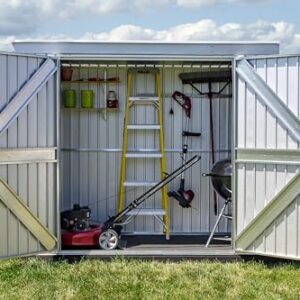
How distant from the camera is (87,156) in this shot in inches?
325

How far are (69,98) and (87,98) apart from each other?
0.74 feet

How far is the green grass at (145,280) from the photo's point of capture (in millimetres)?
5836

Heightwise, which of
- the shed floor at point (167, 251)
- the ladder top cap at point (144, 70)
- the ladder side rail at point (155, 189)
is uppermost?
the ladder top cap at point (144, 70)

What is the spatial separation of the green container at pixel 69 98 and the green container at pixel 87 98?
11 cm

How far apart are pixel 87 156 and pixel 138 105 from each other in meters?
0.92

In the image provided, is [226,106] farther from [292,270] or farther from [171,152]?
[292,270]

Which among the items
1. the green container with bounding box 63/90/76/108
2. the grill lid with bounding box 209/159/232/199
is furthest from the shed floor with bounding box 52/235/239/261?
the green container with bounding box 63/90/76/108

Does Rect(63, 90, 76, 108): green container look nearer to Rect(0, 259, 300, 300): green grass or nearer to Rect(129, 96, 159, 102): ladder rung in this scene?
Rect(129, 96, 159, 102): ladder rung

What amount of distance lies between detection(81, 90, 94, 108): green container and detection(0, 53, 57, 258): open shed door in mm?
1245

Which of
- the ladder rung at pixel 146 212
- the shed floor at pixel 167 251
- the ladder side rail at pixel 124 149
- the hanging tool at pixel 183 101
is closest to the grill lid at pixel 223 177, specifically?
the shed floor at pixel 167 251

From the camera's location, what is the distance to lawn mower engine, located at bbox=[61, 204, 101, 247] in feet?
23.6

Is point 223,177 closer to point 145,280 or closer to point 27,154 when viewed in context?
point 145,280

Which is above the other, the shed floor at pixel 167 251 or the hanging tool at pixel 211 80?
the hanging tool at pixel 211 80

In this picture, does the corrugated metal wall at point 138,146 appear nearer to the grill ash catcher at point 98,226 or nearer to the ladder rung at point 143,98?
the ladder rung at point 143,98
